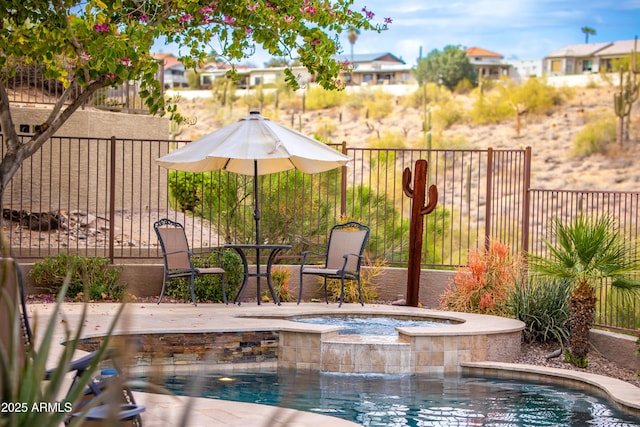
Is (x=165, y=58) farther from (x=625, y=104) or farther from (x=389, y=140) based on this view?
(x=625, y=104)

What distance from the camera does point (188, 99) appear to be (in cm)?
4953

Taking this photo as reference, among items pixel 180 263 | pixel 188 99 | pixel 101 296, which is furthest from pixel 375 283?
pixel 188 99

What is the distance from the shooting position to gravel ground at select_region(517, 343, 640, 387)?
8.73 meters

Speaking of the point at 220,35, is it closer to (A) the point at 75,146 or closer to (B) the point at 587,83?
(A) the point at 75,146

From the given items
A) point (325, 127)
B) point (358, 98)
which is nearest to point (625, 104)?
point (325, 127)

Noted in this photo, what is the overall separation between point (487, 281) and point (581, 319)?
196cm

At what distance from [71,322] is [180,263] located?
254 centimetres

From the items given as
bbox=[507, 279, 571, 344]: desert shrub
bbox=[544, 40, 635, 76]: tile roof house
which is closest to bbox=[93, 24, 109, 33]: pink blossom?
bbox=[507, 279, 571, 344]: desert shrub

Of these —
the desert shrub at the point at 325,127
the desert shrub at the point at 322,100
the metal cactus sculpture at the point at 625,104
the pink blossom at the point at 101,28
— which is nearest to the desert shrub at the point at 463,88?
the desert shrub at the point at 322,100

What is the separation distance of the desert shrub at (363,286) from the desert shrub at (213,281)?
51.8 inches

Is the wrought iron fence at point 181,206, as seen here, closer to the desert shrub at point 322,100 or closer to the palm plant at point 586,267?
the palm plant at point 586,267

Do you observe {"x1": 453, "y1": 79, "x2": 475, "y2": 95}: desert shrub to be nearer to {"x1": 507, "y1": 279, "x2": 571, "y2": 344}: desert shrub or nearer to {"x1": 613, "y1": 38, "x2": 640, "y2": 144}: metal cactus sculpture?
{"x1": 613, "y1": 38, "x2": 640, "y2": 144}: metal cactus sculpture

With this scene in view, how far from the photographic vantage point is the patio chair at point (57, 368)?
6.37 feet

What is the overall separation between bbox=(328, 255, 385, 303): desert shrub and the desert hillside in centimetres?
2235
